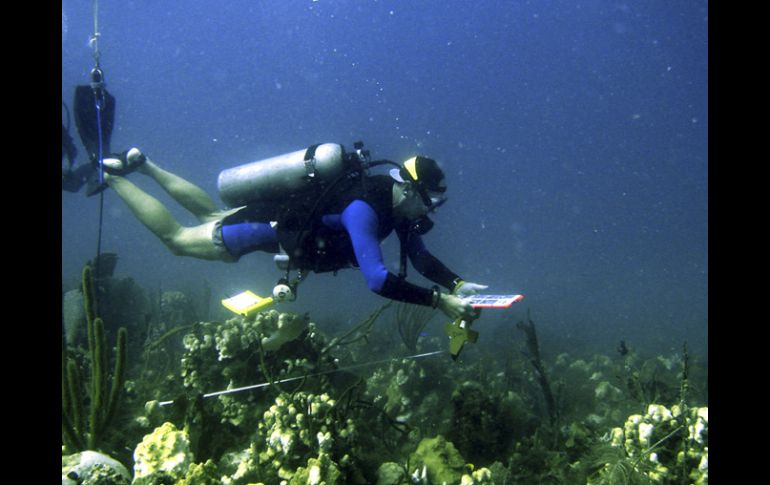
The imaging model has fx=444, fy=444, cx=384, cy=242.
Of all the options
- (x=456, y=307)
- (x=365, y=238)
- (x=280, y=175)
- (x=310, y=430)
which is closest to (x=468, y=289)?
(x=456, y=307)

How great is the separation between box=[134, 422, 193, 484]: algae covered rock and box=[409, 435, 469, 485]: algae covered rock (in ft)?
5.24

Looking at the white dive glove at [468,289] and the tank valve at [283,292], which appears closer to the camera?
the white dive glove at [468,289]

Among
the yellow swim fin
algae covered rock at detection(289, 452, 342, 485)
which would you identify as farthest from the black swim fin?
algae covered rock at detection(289, 452, 342, 485)

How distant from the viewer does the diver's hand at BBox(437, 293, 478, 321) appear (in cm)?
420

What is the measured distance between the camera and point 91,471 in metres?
2.60

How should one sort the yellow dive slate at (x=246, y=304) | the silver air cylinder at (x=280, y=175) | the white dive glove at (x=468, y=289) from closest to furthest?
the yellow dive slate at (x=246, y=304) → the white dive glove at (x=468, y=289) → the silver air cylinder at (x=280, y=175)

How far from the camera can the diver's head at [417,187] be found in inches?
198

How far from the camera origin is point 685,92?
76.4m

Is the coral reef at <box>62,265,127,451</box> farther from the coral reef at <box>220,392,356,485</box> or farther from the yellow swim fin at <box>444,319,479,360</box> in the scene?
the yellow swim fin at <box>444,319,479,360</box>

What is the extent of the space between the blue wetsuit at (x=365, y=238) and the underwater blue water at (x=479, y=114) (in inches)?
1439

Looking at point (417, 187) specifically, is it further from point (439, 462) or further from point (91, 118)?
point (91, 118)

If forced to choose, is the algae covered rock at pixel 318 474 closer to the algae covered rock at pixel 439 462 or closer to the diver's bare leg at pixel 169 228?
the algae covered rock at pixel 439 462

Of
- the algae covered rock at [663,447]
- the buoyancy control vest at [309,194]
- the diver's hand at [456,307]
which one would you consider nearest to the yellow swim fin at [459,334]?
the diver's hand at [456,307]
